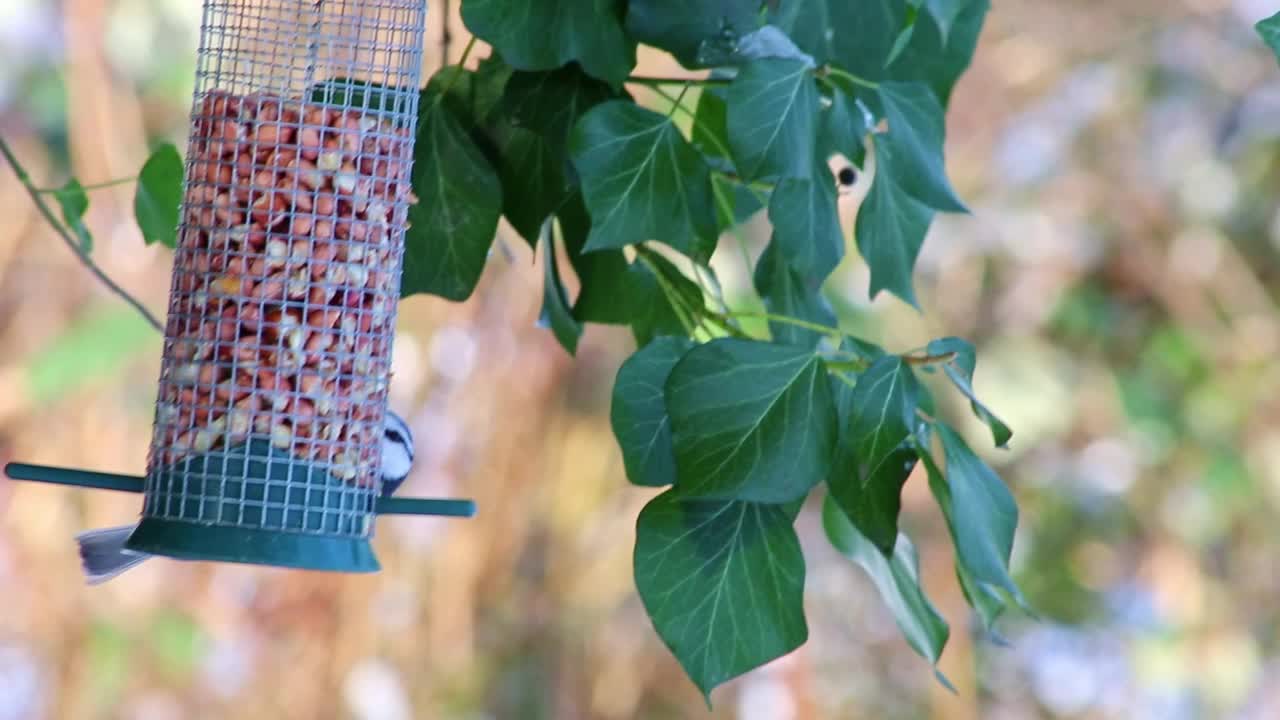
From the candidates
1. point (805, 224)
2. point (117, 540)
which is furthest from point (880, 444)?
point (117, 540)

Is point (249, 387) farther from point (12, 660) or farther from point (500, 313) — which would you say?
point (12, 660)

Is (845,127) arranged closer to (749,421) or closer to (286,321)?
(749,421)

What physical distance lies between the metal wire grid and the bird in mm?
66

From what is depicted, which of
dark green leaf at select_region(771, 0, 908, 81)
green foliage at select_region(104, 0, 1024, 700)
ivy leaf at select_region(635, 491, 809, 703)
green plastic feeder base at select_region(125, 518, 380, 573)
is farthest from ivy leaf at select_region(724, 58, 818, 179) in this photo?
green plastic feeder base at select_region(125, 518, 380, 573)

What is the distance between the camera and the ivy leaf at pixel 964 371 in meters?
0.87

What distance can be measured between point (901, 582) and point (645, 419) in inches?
9.3

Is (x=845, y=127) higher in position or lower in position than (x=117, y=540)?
higher

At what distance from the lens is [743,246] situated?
1.16 meters

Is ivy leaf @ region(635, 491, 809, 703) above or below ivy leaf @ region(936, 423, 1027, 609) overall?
below

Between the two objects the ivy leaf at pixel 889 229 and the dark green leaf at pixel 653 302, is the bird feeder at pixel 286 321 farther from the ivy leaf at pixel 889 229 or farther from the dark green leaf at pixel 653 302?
the ivy leaf at pixel 889 229

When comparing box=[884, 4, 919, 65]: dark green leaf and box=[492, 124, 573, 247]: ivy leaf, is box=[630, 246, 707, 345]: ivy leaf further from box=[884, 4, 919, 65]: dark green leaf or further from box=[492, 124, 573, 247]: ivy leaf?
box=[884, 4, 919, 65]: dark green leaf

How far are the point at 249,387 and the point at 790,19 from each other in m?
0.46

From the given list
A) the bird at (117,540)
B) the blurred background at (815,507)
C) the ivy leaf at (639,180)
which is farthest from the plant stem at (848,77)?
the blurred background at (815,507)

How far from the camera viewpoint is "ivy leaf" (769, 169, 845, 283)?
95 cm
